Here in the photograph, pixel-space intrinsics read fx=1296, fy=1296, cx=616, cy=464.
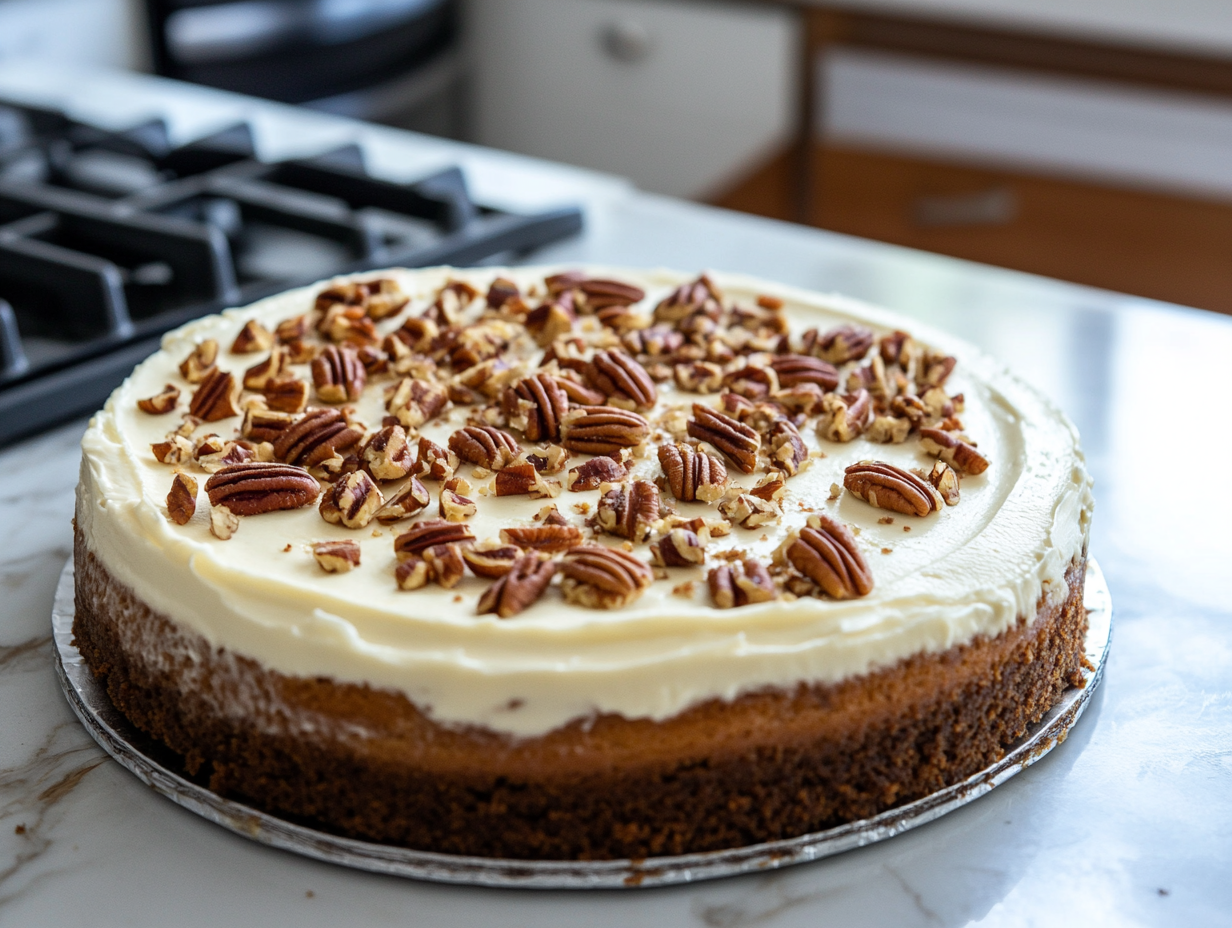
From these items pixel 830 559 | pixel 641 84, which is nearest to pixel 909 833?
pixel 830 559

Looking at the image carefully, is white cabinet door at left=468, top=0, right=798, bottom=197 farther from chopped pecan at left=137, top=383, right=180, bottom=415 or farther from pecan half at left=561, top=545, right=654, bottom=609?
pecan half at left=561, top=545, right=654, bottom=609

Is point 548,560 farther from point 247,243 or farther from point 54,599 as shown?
point 247,243

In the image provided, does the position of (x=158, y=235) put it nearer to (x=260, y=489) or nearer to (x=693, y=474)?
(x=260, y=489)

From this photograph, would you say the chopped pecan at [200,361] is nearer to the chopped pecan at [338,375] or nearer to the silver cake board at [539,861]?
the chopped pecan at [338,375]

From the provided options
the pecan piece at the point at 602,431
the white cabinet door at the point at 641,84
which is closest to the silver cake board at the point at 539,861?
the pecan piece at the point at 602,431

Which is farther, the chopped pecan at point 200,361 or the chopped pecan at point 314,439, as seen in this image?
the chopped pecan at point 200,361

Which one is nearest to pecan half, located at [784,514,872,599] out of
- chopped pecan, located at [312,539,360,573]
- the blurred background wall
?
chopped pecan, located at [312,539,360,573]
